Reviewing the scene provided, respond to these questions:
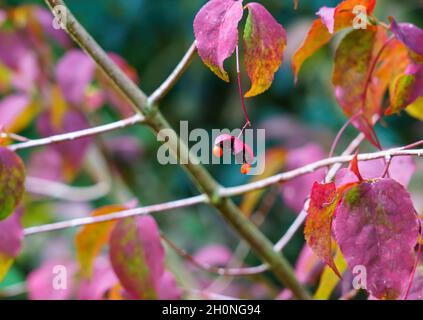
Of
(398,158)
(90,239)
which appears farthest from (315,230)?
(90,239)

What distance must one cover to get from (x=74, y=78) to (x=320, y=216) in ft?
2.47

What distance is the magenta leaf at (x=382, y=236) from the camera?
16.3 inches

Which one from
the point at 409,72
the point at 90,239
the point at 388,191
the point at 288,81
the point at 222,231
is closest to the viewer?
→ the point at 388,191

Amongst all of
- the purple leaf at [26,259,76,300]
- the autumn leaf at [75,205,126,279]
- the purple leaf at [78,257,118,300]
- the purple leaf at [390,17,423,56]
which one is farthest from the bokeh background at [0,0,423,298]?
the purple leaf at [390,17,423,56]

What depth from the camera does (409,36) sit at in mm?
500

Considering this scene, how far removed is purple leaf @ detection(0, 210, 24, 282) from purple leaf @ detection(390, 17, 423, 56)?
1.40 ft

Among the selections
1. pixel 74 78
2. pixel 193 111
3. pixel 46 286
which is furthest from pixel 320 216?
pixel 193 111

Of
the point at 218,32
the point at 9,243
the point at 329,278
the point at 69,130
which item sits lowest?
the point at 329,278

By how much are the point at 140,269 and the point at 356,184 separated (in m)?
0.26

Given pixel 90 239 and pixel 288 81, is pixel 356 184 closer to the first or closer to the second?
pixel 90 239

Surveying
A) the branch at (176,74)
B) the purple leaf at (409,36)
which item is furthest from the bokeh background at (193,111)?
the purple leaf at (409,36)

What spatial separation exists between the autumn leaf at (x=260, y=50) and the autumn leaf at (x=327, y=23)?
0.06 m

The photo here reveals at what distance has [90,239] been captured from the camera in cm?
67

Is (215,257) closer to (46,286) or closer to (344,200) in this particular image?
(46,286)
